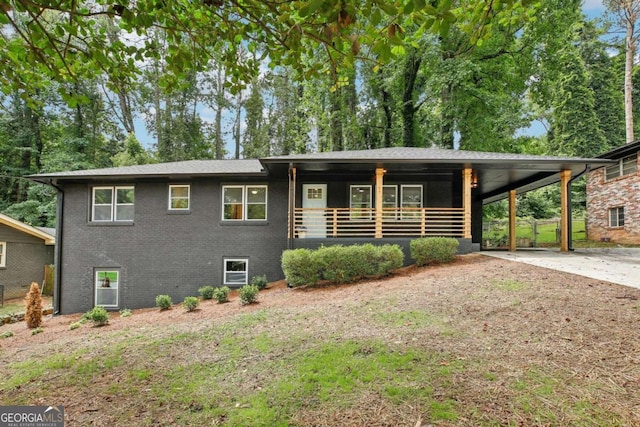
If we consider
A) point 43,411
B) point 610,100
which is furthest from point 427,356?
point 610,100

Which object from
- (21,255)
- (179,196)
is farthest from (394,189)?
(21,255)

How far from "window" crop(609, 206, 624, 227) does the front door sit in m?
16.0

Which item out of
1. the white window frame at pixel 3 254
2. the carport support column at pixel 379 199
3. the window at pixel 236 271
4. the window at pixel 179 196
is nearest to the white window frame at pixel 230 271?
the window at pixel 236 271

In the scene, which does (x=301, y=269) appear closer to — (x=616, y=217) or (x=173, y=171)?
(x=173, y=171)

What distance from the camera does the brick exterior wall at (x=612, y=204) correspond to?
15.6 meters

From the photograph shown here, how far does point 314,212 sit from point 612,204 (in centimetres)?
1630

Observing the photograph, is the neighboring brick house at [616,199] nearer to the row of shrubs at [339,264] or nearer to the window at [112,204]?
the row of shrubs at [339,264]

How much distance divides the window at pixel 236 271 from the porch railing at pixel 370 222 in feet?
7.36

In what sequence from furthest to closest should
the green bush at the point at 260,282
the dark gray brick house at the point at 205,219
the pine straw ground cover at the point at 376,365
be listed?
the dark gray brick house at the point at 205,219 → the green bush at the point at 260,282 → the pine straw ground cover at the point at 376,365

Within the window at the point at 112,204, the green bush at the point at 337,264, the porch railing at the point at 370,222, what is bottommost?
the green bush at the point at 337,264

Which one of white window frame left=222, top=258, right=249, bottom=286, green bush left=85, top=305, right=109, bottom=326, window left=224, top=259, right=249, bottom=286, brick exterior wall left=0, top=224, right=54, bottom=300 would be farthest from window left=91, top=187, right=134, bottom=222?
brick exterior wall left=0, top=224, right=54, bottom=300

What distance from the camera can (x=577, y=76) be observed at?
25.9 metres

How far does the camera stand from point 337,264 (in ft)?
30.1

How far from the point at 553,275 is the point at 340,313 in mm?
4718
